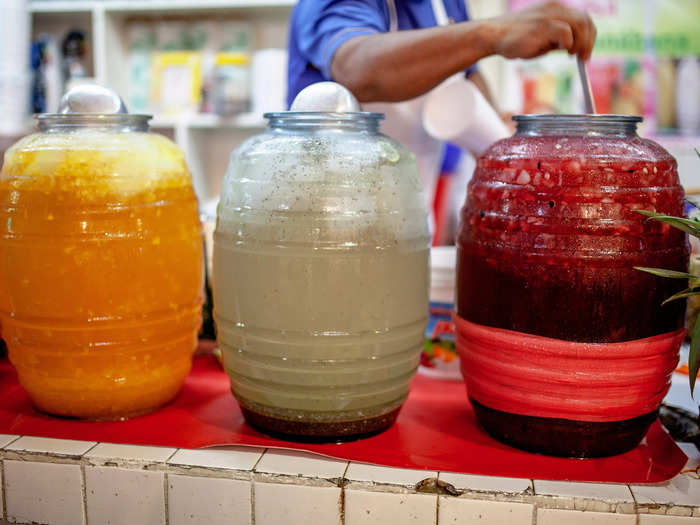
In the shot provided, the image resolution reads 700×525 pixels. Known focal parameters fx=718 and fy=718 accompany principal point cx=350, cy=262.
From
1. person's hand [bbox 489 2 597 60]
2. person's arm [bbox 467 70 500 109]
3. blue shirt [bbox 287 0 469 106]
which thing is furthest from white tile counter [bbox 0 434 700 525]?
person's arm [bbox 467 70 500 109]

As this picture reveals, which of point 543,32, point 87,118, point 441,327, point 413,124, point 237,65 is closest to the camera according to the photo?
point 87,118

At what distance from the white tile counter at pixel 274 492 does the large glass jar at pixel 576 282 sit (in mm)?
80

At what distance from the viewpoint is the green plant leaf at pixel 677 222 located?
71 centimetres

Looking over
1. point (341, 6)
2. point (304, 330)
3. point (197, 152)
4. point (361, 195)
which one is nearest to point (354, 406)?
point (304, 330)

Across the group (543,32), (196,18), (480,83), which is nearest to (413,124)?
(480,83)

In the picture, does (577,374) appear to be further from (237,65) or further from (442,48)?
(237,65)

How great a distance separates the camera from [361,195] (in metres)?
0.74

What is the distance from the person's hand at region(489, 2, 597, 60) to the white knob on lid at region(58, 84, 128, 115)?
0.52 metres

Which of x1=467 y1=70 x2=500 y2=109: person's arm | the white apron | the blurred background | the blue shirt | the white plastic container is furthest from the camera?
the blurred background

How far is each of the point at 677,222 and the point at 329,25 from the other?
0.69 metres

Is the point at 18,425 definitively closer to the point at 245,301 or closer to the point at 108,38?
the point at 245,301

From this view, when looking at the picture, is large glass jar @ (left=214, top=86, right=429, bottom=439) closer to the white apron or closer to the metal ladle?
the metal ladle

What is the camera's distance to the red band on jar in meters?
0.73

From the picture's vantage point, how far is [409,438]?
2.66 feet
